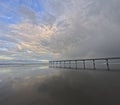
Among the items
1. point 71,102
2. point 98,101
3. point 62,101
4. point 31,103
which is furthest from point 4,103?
point 98,101

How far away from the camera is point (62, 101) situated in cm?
372

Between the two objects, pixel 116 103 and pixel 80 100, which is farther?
pixel 80 100

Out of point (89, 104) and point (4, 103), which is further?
point (4, 103)

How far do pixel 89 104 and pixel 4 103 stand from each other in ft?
9.69

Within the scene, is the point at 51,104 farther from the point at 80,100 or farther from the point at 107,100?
the point at 107,100

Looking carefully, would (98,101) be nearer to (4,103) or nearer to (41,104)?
(41,104)

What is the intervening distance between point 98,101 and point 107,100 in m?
0.31

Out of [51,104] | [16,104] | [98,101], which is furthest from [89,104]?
[16,104]

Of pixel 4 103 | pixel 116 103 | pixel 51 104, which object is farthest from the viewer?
pixel 4 103

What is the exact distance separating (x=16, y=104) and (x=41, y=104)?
0.87 m

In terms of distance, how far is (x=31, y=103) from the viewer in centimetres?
361

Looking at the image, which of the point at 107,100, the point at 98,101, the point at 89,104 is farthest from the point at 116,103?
the point at 89,104

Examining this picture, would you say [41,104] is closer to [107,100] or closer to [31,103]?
[31,103]

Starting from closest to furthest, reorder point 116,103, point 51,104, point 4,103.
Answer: point 116,103 < point 51,104 < point 4,103
